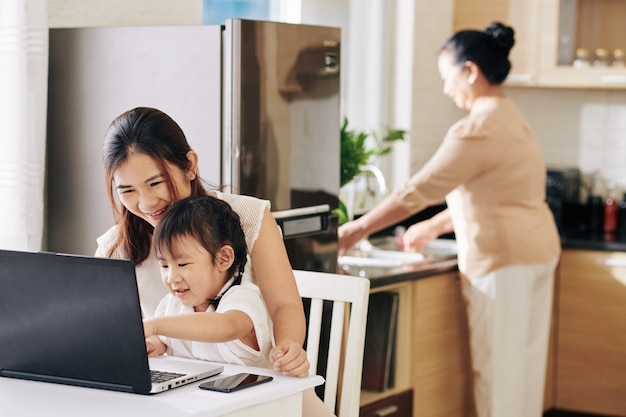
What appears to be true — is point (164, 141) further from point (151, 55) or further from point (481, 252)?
point (481, 252)

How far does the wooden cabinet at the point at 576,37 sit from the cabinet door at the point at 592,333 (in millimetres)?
709

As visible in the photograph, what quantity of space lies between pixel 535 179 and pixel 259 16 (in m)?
1.19

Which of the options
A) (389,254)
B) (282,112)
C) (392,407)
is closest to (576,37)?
(389,254)

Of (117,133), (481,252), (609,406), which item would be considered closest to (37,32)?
(117,133)

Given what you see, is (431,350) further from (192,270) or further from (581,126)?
(192,270)

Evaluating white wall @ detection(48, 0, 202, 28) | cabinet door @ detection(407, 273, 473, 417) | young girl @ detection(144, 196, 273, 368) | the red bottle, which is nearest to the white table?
young girl @ detection(144, 196, 273, 368)

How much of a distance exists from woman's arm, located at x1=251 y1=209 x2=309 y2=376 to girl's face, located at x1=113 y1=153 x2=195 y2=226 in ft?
0.69

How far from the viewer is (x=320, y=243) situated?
10.5 ft

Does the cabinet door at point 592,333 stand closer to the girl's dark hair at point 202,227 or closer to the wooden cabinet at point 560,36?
the wooden cabinet at point 560,36

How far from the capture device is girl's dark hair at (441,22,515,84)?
12.2ft

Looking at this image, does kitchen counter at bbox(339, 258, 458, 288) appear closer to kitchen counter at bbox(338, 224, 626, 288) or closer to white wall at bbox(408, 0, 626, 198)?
kitchen counter at bbox(338, 224, 626, 288)

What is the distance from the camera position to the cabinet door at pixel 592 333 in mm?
4309

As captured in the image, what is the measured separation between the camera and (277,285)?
233 cm

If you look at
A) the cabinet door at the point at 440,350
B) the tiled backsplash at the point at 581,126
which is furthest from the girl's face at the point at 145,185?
the tiled backsplash at the point at 581,126
